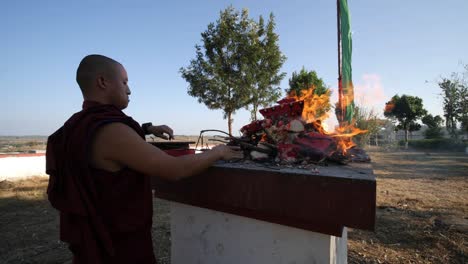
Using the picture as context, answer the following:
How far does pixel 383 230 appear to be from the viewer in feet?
15.5

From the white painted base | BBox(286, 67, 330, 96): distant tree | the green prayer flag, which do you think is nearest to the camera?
the white painted base

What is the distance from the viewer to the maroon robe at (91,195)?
1467 mm

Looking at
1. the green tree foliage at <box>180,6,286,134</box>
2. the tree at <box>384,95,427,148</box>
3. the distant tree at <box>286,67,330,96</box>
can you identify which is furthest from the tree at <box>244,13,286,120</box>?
the tree at <box>384,95,427,148</box>

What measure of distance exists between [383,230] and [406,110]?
39543 mm

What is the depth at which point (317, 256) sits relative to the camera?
1624 millimetres

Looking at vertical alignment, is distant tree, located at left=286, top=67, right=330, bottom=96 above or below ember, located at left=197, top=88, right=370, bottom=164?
above

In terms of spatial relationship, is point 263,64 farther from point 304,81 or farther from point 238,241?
point 238,241

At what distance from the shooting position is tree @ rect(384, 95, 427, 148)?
37594mm

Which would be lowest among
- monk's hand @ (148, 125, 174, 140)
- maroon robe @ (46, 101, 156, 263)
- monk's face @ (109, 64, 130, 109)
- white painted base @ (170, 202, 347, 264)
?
white painted base @ (170, 202, 347, 264)

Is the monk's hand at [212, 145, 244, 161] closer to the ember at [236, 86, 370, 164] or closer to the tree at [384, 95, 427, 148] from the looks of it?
the ember at [236, 86, 370, 164]

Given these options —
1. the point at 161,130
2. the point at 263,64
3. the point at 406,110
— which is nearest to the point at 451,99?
the point at 406,110

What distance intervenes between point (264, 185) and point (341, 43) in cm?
432

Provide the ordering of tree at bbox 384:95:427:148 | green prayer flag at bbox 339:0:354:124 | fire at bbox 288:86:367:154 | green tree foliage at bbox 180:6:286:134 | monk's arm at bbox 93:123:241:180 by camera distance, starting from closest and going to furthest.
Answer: monk's arm at bbox 93:123:241:180
fire at bbox 288:86:367:154
green prayer flag at bbox 339:0:354:124
green tree foliage at bbox 180:6:286:134
tree at bbox 384:95:427:148

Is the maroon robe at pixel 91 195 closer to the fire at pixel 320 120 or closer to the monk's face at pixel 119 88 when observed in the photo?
the monk's face at pixel 119 88
